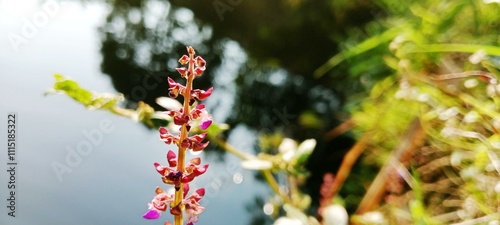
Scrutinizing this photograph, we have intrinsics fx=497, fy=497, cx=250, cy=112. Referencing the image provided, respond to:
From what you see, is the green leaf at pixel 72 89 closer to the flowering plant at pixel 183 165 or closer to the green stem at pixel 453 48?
the flowering plant at pixel 183 165

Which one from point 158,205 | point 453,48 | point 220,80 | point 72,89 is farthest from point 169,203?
point 220,80

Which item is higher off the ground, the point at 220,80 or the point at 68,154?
the point at 220,80

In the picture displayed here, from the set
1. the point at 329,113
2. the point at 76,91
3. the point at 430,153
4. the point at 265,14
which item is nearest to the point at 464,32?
the point at 430,153

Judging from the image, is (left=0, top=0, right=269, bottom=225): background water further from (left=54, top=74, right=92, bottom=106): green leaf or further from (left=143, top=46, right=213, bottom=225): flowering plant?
(left=143, top=46, right=213, bottom=225): flowering plant

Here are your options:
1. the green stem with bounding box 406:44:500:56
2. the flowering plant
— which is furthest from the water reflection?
the flowering plant

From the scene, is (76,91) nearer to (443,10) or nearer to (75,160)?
(75,160)

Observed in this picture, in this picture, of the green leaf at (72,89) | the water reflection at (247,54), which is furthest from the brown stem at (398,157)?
the green leaf at (72,89)

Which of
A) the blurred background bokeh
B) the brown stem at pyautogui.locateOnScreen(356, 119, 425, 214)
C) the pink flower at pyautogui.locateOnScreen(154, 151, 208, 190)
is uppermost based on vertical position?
the blurred background bokeh

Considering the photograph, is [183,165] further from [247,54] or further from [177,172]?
[247,54]

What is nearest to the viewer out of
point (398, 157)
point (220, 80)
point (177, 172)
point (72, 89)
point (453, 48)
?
point (177, 172)
